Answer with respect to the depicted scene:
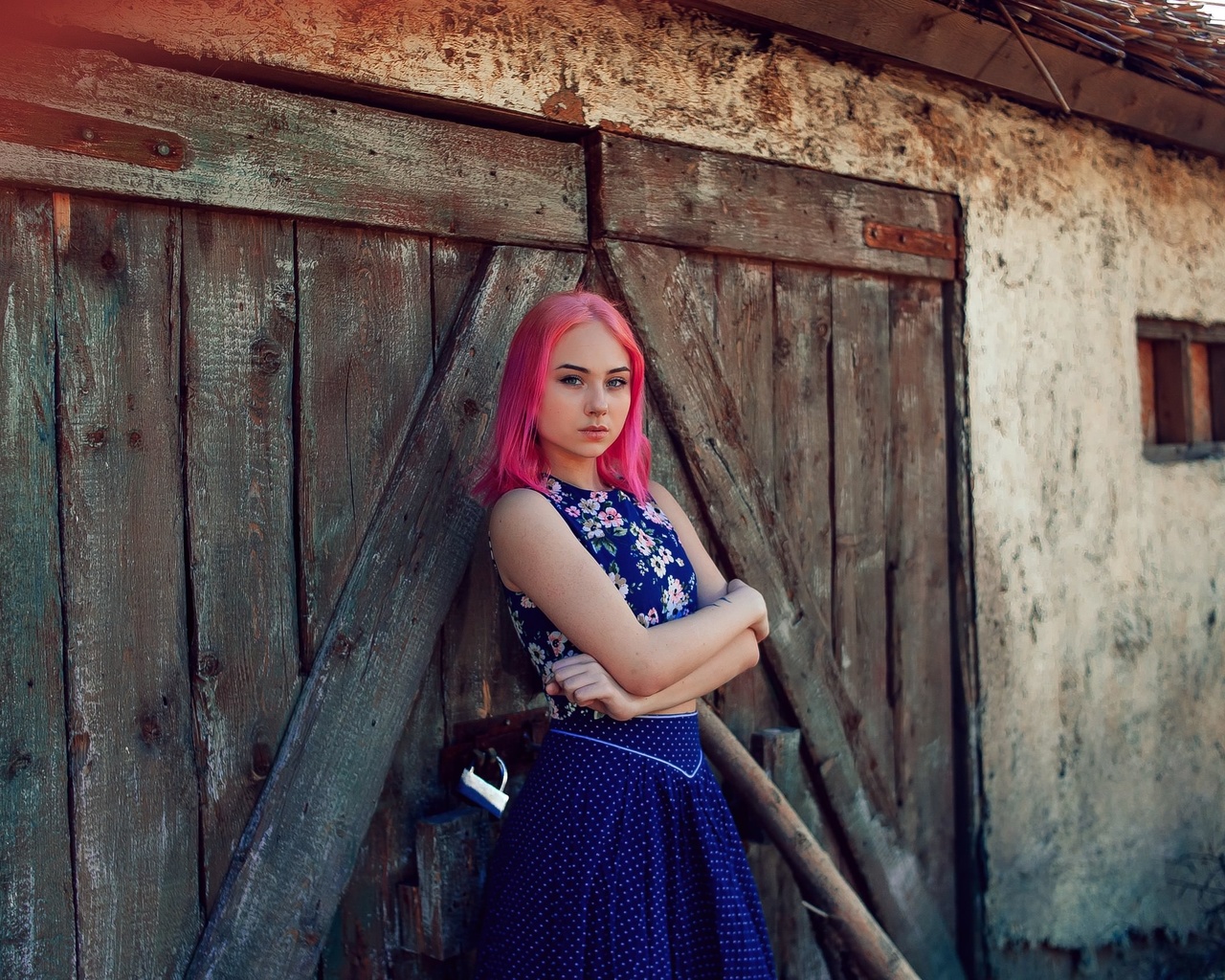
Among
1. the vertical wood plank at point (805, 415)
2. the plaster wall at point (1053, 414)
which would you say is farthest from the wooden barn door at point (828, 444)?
the plaster wall at point (1053, 414)

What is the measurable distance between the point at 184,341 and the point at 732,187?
4.81 feet

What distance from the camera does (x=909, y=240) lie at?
3.27 metres

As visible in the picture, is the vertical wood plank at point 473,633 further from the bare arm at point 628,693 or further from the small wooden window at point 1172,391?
the small wooden window at point 1172,391

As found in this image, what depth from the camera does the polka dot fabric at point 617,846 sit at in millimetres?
2064

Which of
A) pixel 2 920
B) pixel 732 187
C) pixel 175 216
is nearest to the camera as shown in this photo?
pixel 2 920

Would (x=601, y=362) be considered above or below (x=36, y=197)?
below

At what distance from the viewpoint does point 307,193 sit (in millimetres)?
2162

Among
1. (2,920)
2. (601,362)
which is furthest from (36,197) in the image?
(2,920)

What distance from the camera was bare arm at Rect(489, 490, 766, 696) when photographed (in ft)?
6.61

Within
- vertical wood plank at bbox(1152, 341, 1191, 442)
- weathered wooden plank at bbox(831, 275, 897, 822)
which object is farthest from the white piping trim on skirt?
vertical wood plank at bbox(1152, 341, 1191, 442)

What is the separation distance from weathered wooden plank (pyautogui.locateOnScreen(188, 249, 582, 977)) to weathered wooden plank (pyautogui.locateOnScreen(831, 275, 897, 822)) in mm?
1105

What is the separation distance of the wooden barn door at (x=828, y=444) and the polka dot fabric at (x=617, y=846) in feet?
2.12

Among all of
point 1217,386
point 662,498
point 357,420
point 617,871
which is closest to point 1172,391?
point 1217,386

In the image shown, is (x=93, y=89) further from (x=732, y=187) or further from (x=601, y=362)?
(x=732, y=187)
